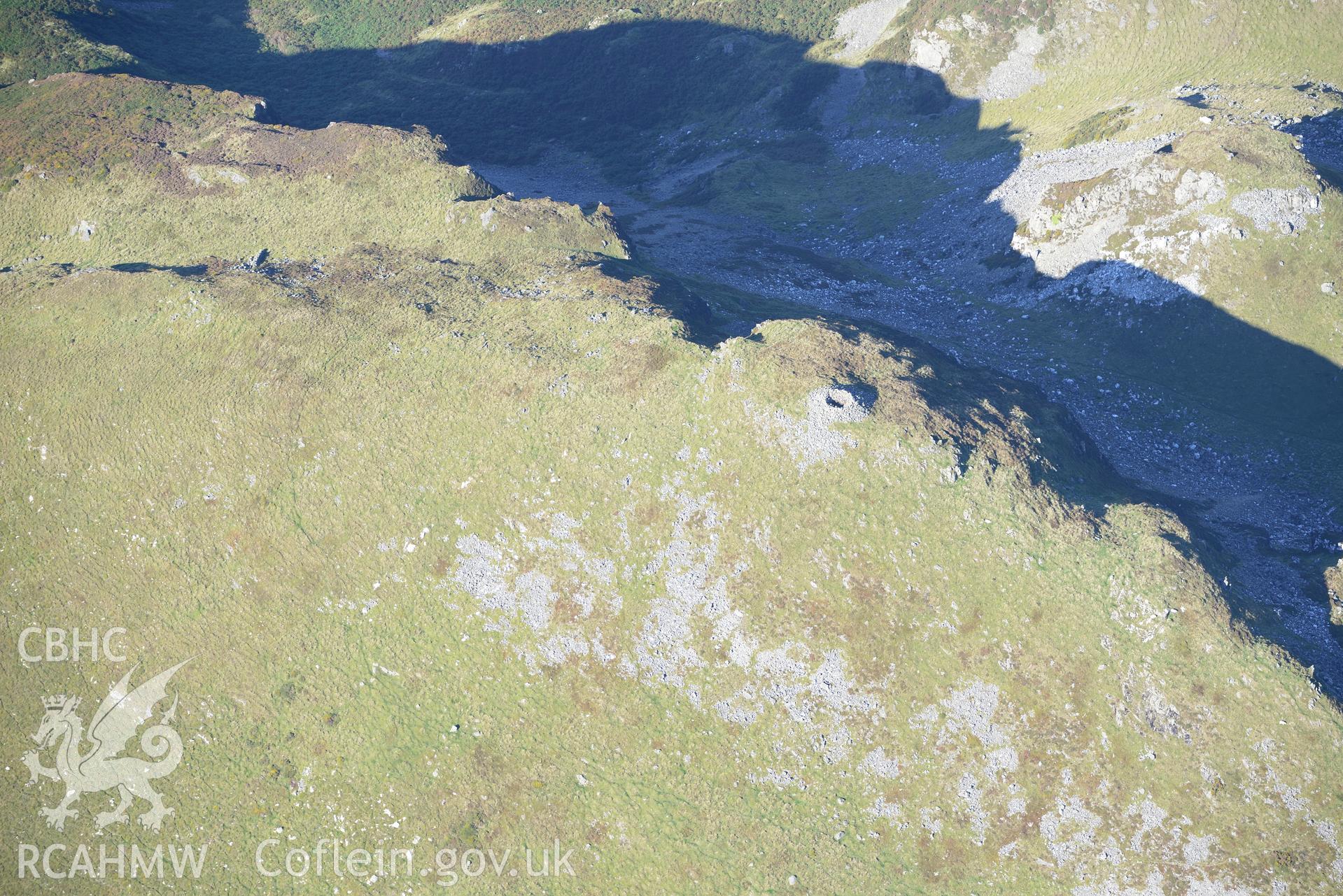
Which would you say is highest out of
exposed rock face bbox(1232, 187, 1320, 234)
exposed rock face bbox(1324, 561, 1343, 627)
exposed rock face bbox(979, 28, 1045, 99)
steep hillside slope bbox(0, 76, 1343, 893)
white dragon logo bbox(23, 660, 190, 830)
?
exposed rock face bbox(979, 28, 1045, 99)

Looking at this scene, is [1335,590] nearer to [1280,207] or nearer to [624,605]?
[624,605]

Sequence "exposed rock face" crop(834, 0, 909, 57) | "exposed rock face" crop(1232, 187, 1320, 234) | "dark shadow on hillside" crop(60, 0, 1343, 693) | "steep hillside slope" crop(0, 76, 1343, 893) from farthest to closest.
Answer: "exposed rock face" crop(834, 0, 909, 57)
"exposed rock face" crop(1232, 187, 1320, 234)
"dark shadow on hillside" crop(60, 0, 1343, 693)
"steep hillside slope" crop(0, 76, 1343, 893)

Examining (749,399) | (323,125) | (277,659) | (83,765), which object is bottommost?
(83,765)

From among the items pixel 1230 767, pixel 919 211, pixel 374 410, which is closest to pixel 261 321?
pixel 374 410

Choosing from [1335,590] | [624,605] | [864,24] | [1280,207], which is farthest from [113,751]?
[864,24]

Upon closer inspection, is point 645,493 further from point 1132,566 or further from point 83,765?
point 83,765

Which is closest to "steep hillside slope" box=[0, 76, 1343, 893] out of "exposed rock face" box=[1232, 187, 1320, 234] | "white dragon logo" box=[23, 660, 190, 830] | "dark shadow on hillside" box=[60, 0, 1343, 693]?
"white dragon logo" box=[23, 660, 190, 830]

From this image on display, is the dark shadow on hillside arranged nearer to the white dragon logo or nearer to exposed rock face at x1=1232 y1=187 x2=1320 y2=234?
exposed rock face at x1=1232 y1=187 x2=1320 y2=234
